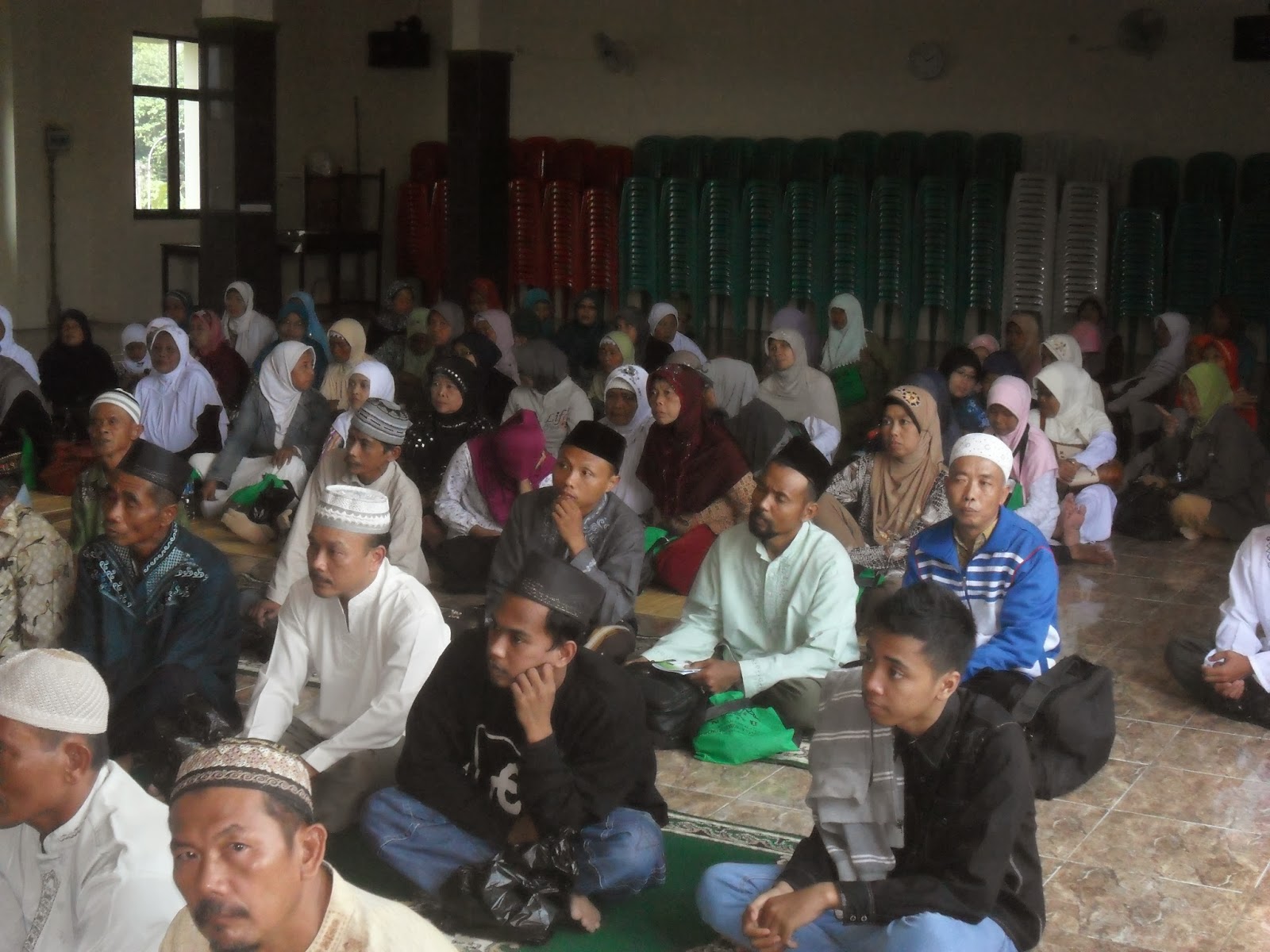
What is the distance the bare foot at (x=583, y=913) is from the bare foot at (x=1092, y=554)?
395 cm

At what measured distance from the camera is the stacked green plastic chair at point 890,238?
9.66m

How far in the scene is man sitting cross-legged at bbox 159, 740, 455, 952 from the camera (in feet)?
5.92

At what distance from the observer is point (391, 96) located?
12.6 meters

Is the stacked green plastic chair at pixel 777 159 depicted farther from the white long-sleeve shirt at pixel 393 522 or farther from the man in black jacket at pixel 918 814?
the man in black jacket at pixel 918 814

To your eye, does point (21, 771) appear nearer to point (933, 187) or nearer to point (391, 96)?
point (933, 187)

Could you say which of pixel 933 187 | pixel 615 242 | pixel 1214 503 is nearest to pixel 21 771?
pixel 1214 503

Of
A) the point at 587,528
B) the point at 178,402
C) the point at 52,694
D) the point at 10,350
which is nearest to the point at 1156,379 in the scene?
Answer: the point at 587,528

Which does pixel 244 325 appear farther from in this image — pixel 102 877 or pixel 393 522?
pixel 102 877

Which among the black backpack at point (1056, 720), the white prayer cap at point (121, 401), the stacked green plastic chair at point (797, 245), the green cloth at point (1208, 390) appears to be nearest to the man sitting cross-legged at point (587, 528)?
the black backpack at point (1056, 720)

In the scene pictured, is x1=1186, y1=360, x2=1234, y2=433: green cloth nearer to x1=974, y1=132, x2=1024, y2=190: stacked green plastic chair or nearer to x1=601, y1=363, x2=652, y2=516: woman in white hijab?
x1=974, y1=132, x2=1024, y2=190: stacked green plastic chair

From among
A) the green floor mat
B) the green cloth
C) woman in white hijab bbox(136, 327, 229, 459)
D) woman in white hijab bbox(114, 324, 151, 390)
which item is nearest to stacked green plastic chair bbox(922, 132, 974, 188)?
the green cloth

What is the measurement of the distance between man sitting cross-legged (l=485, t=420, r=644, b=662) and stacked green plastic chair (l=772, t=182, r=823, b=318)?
5560 mm

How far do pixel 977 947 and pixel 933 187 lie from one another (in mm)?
7426

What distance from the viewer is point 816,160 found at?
10.1 m
